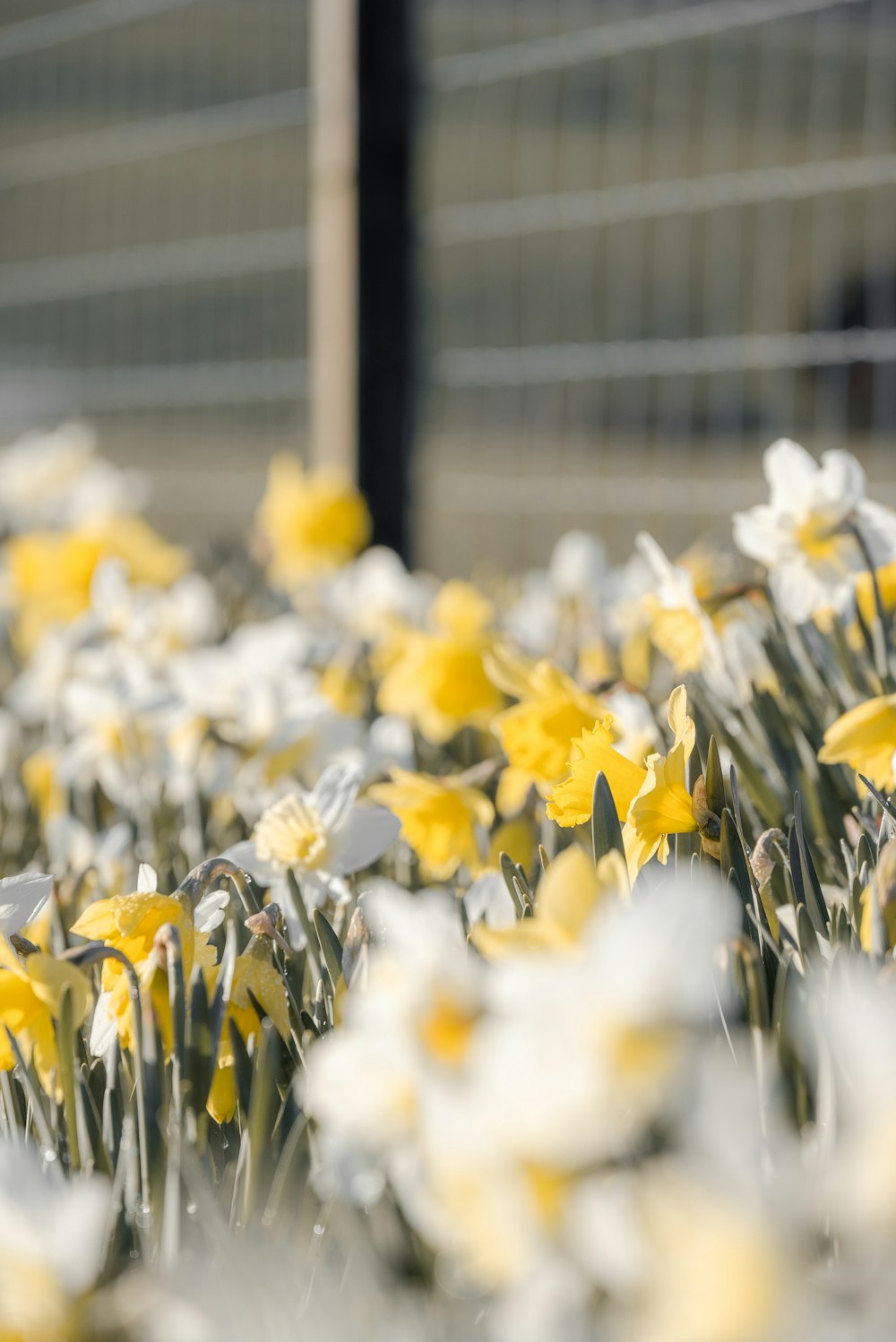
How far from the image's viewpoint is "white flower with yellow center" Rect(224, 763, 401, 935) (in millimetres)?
982

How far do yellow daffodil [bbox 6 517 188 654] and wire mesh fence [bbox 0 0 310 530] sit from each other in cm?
84

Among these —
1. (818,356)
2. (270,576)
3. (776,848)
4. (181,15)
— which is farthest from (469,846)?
(181,15)

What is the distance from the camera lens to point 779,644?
4.24 ft

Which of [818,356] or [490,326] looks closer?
[818,356]

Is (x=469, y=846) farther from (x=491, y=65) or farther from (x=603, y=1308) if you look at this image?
(x=491, y=65)

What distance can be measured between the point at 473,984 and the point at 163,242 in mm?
5131

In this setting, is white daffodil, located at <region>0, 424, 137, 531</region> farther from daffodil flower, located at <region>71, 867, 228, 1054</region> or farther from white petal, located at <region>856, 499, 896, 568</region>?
daffodil flower, located at <region>71, 867, 228, 1054</region>

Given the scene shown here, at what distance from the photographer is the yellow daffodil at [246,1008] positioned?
0.82m

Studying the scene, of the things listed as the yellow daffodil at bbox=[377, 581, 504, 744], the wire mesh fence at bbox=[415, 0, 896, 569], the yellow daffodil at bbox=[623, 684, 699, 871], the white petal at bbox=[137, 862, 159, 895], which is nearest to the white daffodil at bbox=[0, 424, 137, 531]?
the wire mesh fence at bbox=[415, 0, 896, 569]

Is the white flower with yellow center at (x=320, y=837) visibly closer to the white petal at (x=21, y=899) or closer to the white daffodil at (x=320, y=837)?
the white daffodil at (x=320, y=837)

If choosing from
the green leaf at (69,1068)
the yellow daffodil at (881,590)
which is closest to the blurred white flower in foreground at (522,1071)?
the green leaf at (69,1068)

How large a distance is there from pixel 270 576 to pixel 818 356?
1.14 metres

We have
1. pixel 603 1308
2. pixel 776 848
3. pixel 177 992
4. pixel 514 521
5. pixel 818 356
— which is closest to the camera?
pixel 603 1308

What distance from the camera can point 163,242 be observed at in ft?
17.2
